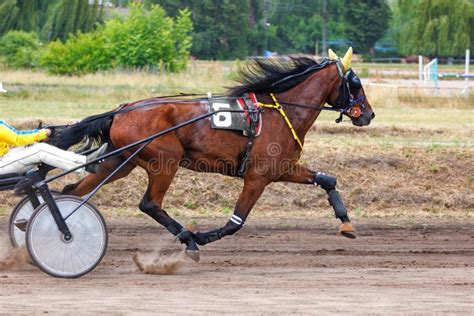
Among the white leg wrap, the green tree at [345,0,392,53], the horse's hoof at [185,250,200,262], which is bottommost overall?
the green tree at [345,0,392,53]

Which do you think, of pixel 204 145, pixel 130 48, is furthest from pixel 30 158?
pixel 130 48

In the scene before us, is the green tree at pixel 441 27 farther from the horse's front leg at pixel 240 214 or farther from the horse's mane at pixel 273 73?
the horse's front leg at pixel 240 214

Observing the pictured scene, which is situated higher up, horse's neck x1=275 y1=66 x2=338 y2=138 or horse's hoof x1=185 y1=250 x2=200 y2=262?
horse's neck x1=275 y1=66 x2=338 y2=138

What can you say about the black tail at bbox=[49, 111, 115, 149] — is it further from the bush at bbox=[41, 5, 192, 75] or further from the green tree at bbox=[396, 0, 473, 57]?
the green tree at bbox=[396, 0, 473, 57]

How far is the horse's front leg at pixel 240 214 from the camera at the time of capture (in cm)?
965

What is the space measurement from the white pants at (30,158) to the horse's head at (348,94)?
9.66 feet

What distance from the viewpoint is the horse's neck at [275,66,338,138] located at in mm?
10055

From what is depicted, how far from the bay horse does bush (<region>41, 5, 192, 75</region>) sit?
912 inches

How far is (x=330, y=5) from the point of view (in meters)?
72.9

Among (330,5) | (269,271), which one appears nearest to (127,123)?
(269,271)

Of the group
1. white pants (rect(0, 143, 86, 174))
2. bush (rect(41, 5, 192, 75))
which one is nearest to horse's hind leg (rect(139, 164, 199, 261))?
white pants (rect(0, 143, 86, 174))

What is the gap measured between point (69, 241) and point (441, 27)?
50.0m

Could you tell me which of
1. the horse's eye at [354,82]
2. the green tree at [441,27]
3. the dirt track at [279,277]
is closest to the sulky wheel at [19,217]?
the dirt track at [279,277]

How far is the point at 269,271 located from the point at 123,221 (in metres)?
3.60
